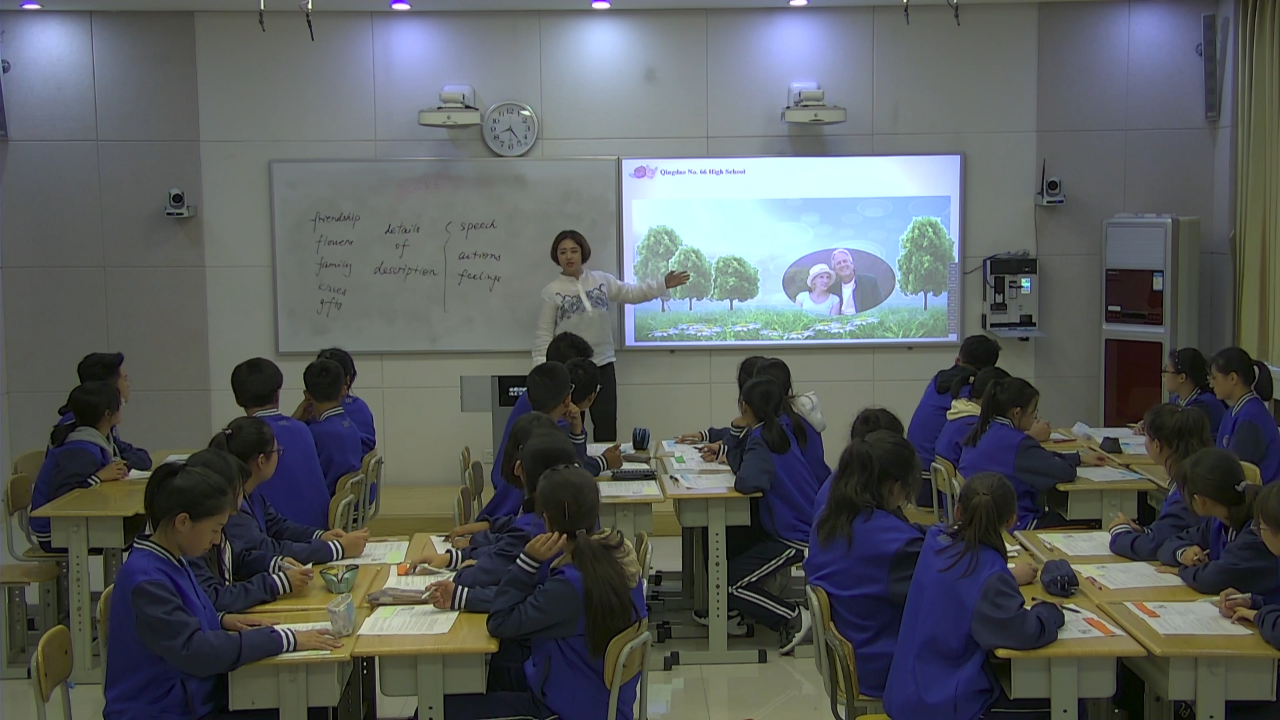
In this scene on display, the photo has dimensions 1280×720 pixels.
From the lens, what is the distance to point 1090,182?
7.56m

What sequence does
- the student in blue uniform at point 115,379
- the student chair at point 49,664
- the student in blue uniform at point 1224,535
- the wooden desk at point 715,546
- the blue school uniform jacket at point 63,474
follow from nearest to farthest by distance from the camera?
the student chair at point 49,664 < the student in blue uniform at point 1224,535 < the wooden desk at point 715,546 < the blue school uniform jacket at point 63,474 < the student in blue uniform at point 115,379

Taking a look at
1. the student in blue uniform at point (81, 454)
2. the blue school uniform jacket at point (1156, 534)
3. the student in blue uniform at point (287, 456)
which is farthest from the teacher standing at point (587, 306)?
the blue school uniform jacket at point (1156, 534)

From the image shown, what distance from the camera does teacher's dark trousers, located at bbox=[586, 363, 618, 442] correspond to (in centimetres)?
714

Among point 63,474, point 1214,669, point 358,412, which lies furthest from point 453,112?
point 1214,669

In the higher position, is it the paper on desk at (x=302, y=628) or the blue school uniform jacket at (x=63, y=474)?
the blue school uniform jacket at (x=63, y=474)

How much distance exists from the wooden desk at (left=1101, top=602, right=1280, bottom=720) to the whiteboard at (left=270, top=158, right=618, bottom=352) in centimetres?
502

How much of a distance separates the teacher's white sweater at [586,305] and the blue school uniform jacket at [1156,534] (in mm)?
Result: 3691

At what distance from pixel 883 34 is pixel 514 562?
531 centimetres

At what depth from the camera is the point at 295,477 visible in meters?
4.54

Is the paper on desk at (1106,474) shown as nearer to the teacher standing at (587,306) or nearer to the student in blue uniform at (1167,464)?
the student in blue uniform at (1167,464)

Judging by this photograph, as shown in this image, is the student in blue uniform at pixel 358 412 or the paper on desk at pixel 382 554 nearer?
the paper on desk at pixel 382 554

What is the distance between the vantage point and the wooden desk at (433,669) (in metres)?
3.11

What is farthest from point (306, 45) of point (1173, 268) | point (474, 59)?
point (1173, 268)

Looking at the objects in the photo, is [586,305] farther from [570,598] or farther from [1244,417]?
[570,598]
